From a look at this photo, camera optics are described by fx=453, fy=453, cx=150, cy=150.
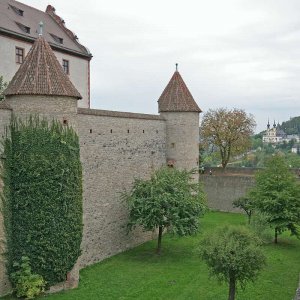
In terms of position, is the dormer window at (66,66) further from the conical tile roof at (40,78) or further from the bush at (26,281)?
the bush at (26,281)

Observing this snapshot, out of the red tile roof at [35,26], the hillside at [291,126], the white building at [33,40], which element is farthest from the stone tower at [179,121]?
the hillside at [291,126]

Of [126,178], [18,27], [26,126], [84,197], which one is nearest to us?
[26,126]

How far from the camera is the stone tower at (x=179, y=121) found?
27438 millimetres

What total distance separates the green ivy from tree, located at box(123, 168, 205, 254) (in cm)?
510

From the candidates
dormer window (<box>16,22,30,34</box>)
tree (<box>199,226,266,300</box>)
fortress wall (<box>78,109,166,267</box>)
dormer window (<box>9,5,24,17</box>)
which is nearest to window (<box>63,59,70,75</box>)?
dormer window (<box>16,22,30,34</box>)

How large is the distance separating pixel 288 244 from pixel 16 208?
54.2 feet

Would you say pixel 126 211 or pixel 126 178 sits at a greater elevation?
pixel 126 178

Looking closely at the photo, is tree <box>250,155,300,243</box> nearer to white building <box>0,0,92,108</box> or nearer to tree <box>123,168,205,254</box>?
tree <box>123,168,205,254</box>

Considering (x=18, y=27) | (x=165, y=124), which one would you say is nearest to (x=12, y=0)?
(x=18, y=27)

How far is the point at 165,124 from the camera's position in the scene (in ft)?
90.9

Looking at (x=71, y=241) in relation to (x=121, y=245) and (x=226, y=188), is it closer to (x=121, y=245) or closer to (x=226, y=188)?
(x=121, y=245)

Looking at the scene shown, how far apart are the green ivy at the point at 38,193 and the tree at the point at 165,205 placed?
510 centimetres

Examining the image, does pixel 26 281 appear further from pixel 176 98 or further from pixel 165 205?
pixel 176 98

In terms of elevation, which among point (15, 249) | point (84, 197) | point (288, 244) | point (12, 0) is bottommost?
point (288, 244)
